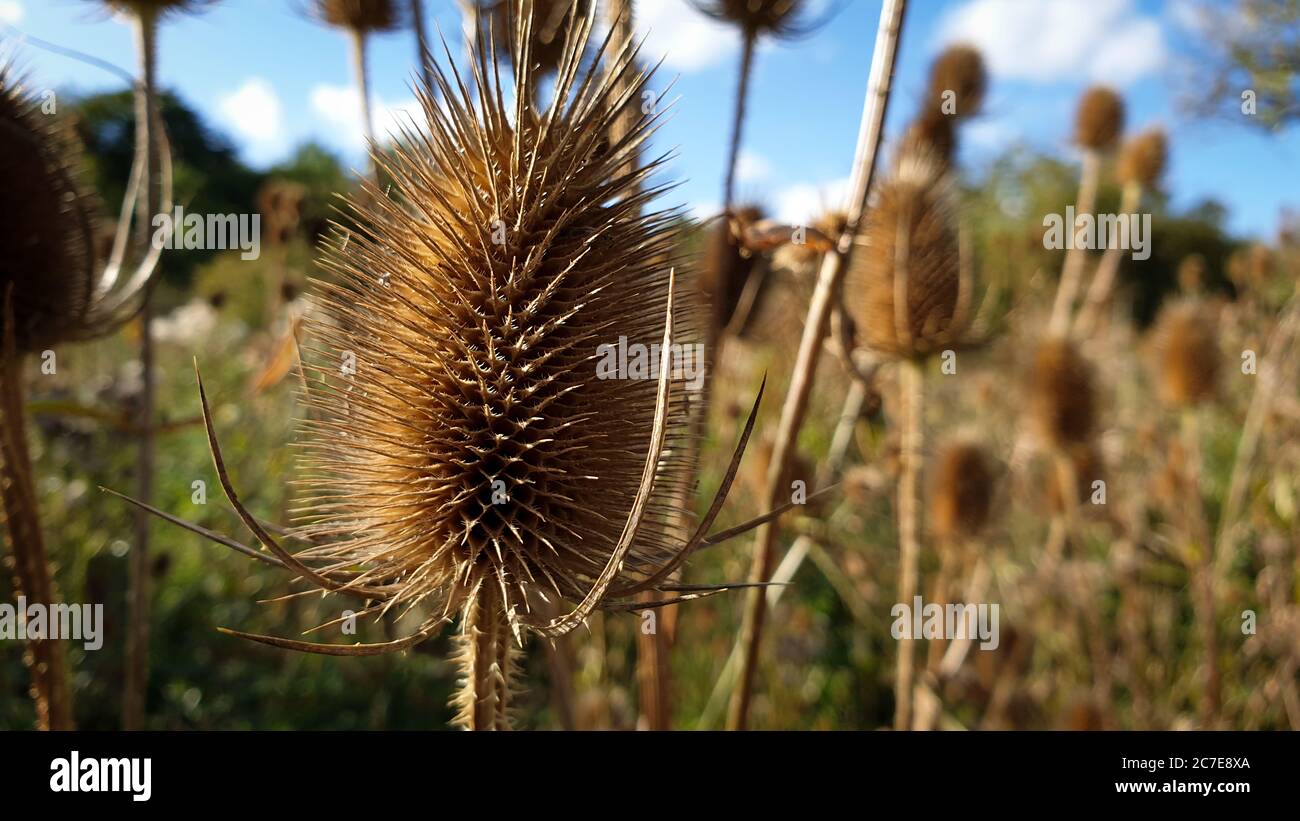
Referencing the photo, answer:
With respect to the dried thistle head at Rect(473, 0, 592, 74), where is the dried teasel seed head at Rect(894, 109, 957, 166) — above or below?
above

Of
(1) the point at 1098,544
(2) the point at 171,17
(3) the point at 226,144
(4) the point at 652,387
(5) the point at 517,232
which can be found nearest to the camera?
(5) the point at 517,232

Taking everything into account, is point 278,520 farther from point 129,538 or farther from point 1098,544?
point 1098,544

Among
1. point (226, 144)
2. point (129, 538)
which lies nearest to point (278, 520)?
point (129, 538)

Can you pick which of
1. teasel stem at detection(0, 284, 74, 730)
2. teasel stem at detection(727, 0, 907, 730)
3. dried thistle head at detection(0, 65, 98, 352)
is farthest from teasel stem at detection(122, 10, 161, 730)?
teasel stem at detection(727, 0, 907, 730)

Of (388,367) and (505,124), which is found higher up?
(505,124)

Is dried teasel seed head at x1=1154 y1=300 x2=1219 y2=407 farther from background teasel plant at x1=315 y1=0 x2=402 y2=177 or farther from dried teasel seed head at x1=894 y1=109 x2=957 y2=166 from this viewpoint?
background teasel plant at x1=315 y1=0 x2=402 y2=177

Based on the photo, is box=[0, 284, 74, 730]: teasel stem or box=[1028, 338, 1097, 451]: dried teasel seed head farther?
box=[1028, 338, 1097, 451]: dried teasel seed head
